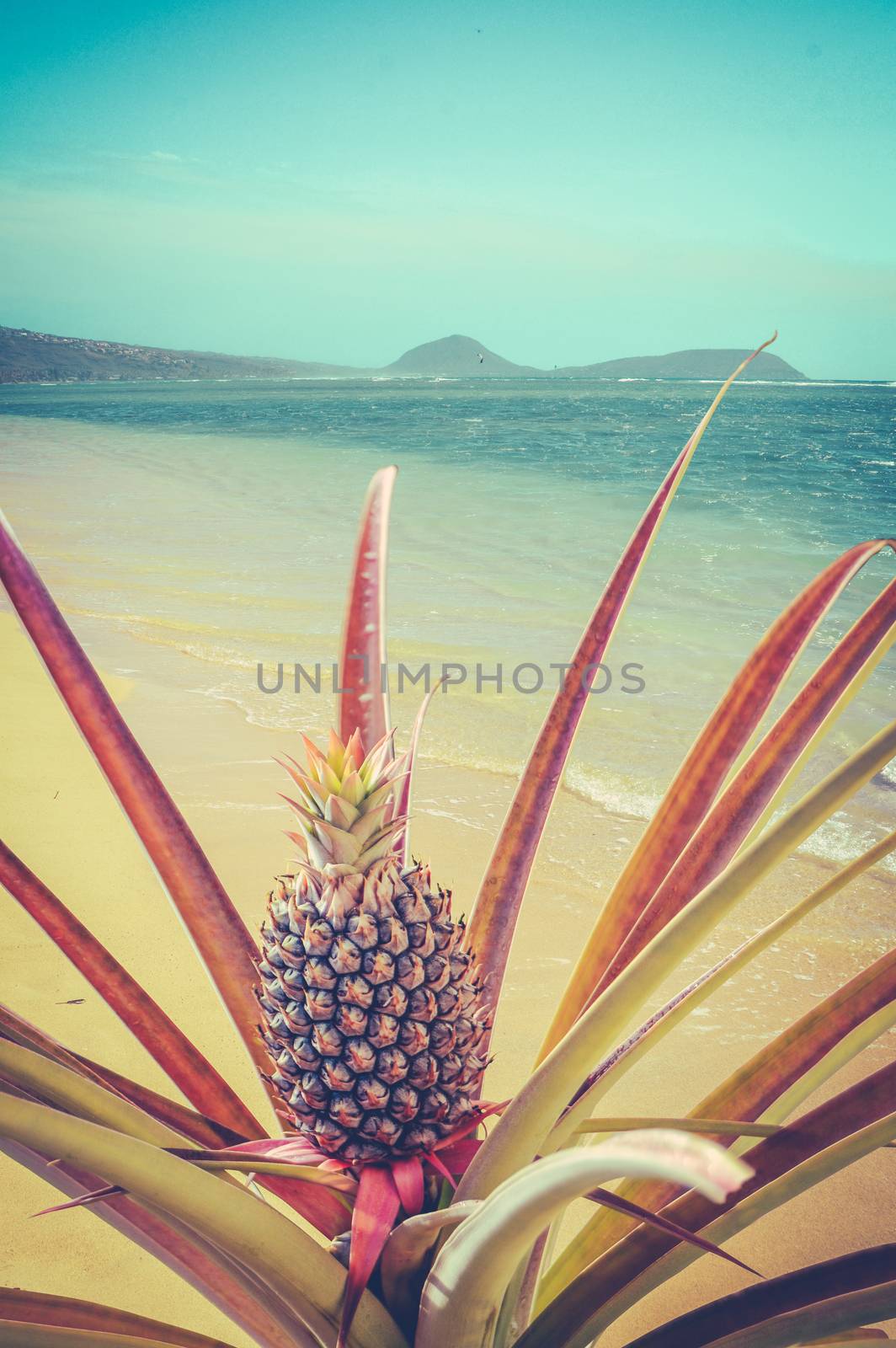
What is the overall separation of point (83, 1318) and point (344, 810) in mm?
401

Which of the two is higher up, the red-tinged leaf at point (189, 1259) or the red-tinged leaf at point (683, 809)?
the red-tinged leaf at point (683, 809)

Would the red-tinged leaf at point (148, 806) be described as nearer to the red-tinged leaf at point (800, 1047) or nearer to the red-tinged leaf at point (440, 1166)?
the red-tinged leaf at point (440, 1166)

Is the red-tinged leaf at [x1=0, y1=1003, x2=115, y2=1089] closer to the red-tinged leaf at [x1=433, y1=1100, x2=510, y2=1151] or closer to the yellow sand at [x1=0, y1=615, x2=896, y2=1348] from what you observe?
the red-tinged leaf at [x1=433, y1=1100, x2=510, y2=1151]

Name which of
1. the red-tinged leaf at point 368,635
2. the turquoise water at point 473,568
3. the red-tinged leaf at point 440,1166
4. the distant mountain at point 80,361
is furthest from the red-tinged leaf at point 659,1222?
the distant mountain at point 80,361

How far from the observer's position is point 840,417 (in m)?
31.3

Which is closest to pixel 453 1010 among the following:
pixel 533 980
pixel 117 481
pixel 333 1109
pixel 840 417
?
pixel 333 1109

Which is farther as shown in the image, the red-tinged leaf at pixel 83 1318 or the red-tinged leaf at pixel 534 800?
the red-tinged leaf at pixel 534 800

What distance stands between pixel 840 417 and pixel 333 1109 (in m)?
34.8

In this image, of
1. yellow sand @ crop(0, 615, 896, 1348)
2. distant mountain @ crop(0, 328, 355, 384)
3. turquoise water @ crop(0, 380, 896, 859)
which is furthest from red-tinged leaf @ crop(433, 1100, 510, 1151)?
distant mountain @ crop(0, 328, 355, 384)

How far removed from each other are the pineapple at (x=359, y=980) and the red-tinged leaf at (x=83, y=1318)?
0.56ft

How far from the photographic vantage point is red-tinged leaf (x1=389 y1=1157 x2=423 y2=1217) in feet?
2.22

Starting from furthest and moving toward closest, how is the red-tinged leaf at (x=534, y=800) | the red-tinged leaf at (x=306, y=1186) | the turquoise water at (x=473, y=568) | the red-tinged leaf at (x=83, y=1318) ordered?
the turquoise water at (x=473, y=568)
the red-tinged leaf at (x=534, y=800)
the red-tinged leaf at (x=306, y=1186)
the red-tinged leaf at (x=83, y=1318)

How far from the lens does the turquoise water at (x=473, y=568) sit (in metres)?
3.80

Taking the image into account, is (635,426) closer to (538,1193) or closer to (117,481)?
(117,481)
